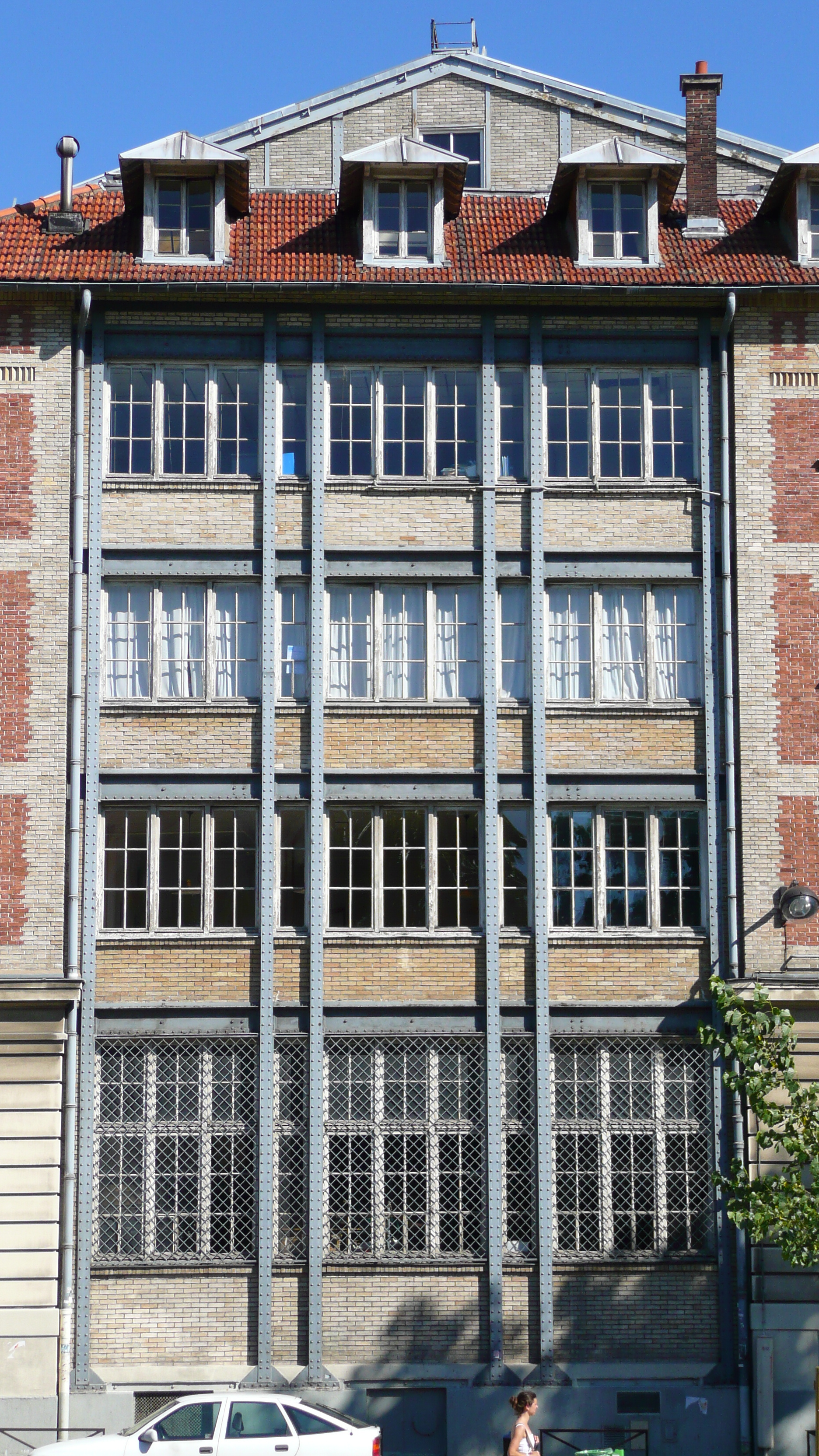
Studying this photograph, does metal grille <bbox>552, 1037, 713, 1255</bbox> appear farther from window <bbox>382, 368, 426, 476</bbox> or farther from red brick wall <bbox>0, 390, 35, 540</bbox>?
red brick wall <bbox>0, 390, 35, 540</bbox>

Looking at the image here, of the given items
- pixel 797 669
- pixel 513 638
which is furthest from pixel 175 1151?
pixel 797 669

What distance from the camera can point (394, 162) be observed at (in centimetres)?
2436

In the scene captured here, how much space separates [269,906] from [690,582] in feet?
25.7

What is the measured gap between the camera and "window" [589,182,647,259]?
2484 cm

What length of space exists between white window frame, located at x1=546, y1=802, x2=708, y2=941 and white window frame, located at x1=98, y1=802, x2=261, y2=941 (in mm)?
4438

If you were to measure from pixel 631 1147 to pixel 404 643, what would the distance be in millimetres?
7949

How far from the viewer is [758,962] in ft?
74.8

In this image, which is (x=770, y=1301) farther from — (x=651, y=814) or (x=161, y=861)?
(x=161, y=861)

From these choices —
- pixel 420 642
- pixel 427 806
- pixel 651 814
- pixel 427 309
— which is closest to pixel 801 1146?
pixel 651 814

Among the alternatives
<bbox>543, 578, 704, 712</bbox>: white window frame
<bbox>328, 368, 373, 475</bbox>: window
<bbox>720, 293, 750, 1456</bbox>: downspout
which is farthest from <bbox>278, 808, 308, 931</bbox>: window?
<bbox>720, 293, 750, 1456</bbox>: downspout

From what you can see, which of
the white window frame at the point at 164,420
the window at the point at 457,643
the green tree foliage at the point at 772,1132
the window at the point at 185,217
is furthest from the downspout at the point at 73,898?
the green tree foliage at the point at 772,1132

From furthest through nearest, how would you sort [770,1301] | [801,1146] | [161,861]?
[161,861]
[770,1301]
[801,1146]

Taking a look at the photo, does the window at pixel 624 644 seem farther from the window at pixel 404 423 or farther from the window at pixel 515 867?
the window at pixel 404 423

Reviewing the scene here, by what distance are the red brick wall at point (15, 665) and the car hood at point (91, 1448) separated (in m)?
9.16
